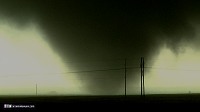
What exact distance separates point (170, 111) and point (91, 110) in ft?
34.3

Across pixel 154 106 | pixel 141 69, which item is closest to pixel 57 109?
pixel 154 106

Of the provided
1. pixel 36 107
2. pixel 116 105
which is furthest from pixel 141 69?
pixel 36 107

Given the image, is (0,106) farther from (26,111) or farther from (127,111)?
(127,111)

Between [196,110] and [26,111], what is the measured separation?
2159 cm

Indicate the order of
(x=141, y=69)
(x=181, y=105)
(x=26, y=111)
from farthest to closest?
(x=141, y=69), (x=181, y=105), (x=26, y=111)

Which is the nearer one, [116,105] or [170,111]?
[170,111]

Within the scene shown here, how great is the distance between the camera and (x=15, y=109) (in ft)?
212

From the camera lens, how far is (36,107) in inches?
2581

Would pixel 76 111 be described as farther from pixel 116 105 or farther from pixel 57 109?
pixel 116 105

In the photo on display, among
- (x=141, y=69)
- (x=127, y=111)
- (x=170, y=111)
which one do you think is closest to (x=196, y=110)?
Answer: (x=170, y=111)

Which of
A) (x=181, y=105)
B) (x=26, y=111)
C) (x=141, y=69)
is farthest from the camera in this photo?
(x=141, y=69)

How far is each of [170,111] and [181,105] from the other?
411 cm

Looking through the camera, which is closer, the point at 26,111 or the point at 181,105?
the point at 26,111

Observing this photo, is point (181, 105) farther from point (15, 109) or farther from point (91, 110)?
point (15, 109)
